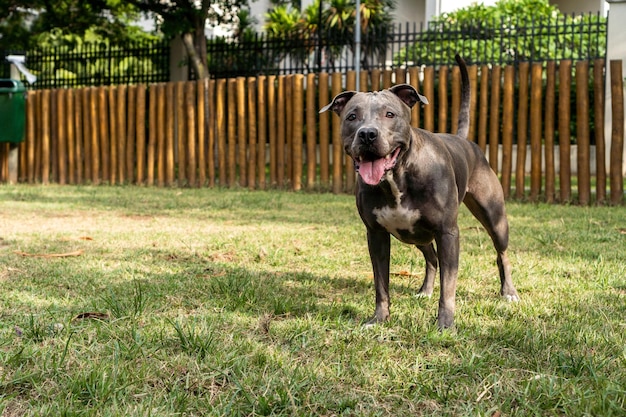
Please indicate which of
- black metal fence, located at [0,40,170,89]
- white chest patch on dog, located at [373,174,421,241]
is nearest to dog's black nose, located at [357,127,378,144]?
white chest patch on dog, located at [373,174,421,241]

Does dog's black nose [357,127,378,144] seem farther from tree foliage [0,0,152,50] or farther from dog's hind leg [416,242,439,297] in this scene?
tree foliage [0,0,152,50]

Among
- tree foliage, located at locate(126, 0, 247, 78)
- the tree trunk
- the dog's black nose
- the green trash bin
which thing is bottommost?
the dog's black nose

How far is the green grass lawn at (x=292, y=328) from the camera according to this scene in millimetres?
2605

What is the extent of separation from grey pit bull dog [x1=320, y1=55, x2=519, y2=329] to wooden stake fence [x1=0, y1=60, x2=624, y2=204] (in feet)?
18.8

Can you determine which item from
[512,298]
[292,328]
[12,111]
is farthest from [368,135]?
[12,111]

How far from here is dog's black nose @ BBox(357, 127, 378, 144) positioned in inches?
134

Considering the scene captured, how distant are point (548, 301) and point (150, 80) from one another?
13765 millimetres

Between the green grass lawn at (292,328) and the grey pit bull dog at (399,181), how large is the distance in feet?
0.89

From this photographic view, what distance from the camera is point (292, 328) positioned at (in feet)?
11.4

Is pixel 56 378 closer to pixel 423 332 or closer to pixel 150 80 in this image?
pixel 423 332

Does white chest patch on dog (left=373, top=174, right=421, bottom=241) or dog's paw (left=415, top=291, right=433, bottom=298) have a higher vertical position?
white chest patch on dog (left=373, top=174, right=421, bottom=241)

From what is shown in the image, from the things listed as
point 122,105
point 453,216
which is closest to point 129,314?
point 453,216

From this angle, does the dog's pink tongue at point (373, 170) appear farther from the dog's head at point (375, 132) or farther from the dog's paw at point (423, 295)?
the dog's paw at point (423, 295)

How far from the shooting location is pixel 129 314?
363cm
